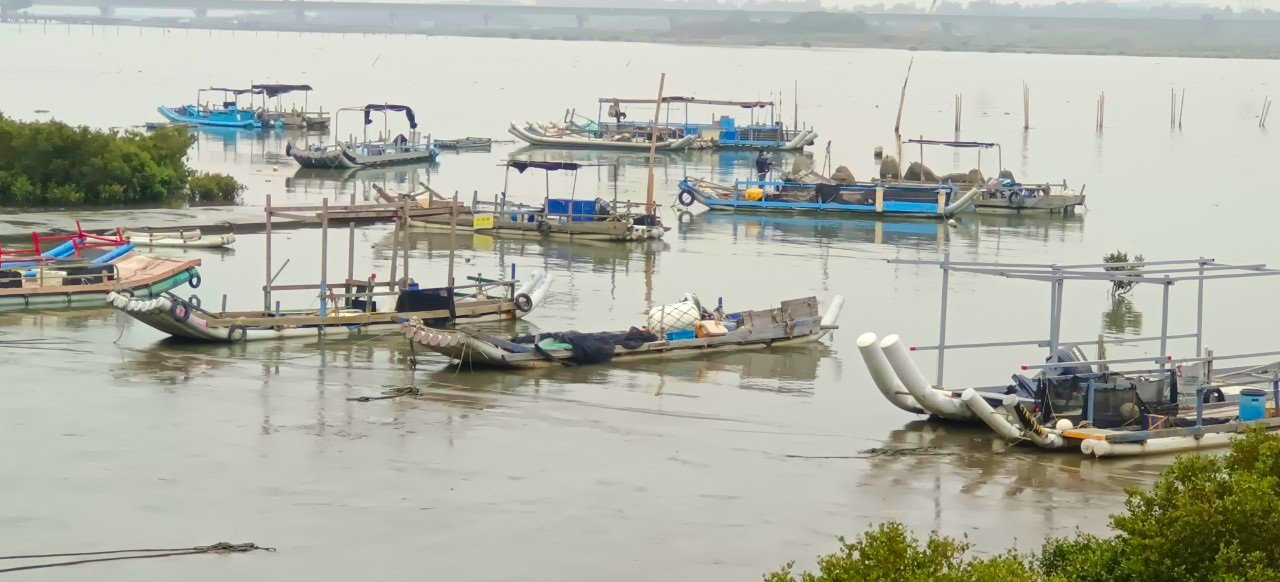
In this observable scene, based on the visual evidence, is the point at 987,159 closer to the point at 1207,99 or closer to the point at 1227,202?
the point at 1227,202

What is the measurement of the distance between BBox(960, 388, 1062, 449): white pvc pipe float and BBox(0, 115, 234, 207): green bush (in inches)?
919

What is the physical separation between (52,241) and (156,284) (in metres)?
5.11

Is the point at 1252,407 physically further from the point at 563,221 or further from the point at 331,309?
the point at 563,221

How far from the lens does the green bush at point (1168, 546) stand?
947 centimetres

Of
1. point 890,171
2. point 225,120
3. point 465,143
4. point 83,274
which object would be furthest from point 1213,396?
point 225,120

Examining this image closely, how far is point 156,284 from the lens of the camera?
25.5 meters

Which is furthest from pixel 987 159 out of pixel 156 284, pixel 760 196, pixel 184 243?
pixel 156 284

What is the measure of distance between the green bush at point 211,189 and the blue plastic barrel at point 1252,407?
84.4ft

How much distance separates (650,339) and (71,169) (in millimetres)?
18883

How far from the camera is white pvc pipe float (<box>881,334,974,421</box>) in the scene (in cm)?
1792

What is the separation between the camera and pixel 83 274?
24359 mm

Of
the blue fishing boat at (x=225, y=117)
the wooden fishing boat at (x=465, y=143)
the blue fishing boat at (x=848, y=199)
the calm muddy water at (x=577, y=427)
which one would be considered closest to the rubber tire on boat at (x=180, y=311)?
the calm muddy water at (x=577, y=427)

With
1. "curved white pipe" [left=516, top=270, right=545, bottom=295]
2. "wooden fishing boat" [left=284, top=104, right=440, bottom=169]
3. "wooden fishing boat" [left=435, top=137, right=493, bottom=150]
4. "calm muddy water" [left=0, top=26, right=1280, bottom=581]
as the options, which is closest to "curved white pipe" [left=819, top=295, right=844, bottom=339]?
"calm muddy water" [left=0, top=26, right=1280, bottom=581]

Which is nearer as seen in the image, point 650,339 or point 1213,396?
point 1213,396
